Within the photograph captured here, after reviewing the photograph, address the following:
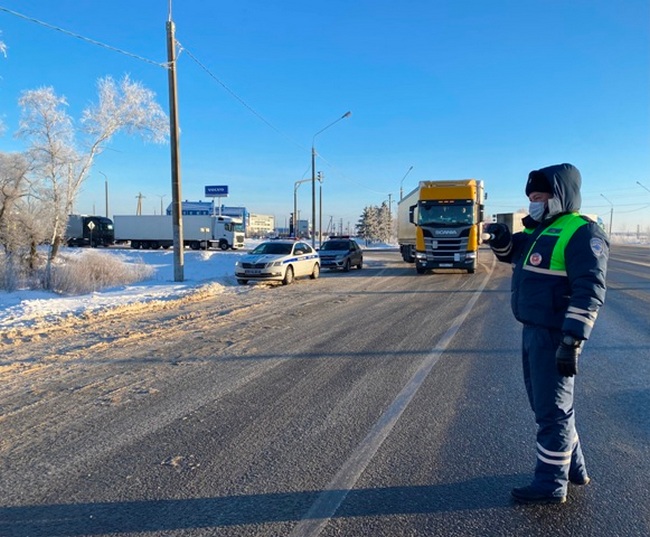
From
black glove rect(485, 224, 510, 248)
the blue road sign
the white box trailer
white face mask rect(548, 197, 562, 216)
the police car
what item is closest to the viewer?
white face mask rect(548, 197, 562, 216)

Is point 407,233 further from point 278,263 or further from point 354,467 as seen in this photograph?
point 354,467

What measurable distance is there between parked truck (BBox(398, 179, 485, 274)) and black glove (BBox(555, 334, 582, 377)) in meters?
16.2

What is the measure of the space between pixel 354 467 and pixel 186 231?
48440 millimetres

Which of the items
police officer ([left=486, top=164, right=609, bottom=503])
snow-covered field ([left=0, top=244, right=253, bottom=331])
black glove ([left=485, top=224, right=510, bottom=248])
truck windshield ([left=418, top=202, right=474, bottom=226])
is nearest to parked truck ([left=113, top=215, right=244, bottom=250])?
snow-covered field ([left=0, top=244, right=253, bottom=331])

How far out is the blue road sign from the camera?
210 ft

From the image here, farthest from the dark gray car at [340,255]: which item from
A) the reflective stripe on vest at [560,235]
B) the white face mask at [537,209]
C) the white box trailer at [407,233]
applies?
the reflective stripe on vest at [560,235]

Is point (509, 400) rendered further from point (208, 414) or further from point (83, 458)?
point (83, 458)

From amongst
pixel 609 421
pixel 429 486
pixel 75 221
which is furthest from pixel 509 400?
pixel 75 221

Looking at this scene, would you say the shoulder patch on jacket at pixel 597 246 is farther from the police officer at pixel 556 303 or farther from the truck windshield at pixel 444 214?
the truck windshield at pixel 444 214

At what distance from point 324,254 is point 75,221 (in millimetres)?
38918

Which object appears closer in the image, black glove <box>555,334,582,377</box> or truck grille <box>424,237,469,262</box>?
black glove <box>555,334,582,377</box>

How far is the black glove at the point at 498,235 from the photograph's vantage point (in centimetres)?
334

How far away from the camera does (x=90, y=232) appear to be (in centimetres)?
5066

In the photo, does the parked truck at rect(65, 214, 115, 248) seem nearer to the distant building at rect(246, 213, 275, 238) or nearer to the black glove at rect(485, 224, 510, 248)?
the black glove at rect(485, 224, 510, 248)
